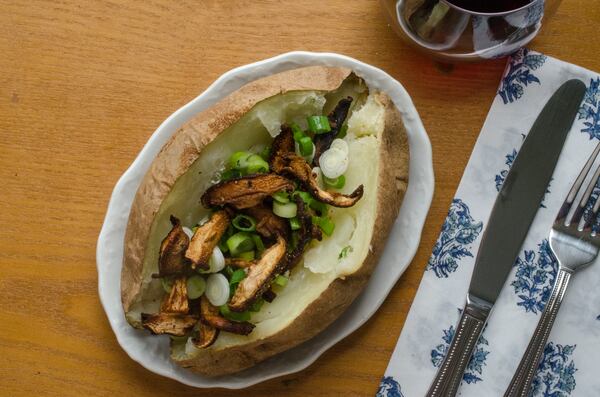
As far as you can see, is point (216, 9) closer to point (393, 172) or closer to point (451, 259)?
point (393, 172)

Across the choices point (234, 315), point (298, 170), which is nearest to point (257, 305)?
point (234, 315)

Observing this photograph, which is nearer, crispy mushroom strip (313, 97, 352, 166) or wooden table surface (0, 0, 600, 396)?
crispy mushroom strip (313, 97, 352, 166)

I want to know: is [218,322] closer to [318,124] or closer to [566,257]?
[318,124]

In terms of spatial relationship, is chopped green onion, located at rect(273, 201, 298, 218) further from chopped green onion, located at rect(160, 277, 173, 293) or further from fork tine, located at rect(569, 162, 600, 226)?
fork tine, located at rect(569, 162, 600, 226)

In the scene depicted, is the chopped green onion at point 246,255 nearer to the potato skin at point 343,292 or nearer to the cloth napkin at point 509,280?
the potato skin at point 343,292

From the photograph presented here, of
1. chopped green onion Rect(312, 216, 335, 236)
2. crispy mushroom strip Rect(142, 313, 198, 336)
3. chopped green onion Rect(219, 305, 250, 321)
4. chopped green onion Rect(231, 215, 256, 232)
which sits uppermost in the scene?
chopped green onion Rect(312, 216, 335, 236)

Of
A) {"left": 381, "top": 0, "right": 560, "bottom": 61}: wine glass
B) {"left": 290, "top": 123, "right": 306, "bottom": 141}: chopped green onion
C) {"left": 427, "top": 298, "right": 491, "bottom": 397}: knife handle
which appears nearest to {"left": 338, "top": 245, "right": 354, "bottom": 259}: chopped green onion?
{"left": 290, "top": 123, "right": 306, "bottom": 141}: chopped green onion

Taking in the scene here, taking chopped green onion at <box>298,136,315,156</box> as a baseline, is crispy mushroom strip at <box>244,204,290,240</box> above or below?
below

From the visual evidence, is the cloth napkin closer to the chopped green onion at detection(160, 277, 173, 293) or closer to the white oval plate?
the white oval plate
